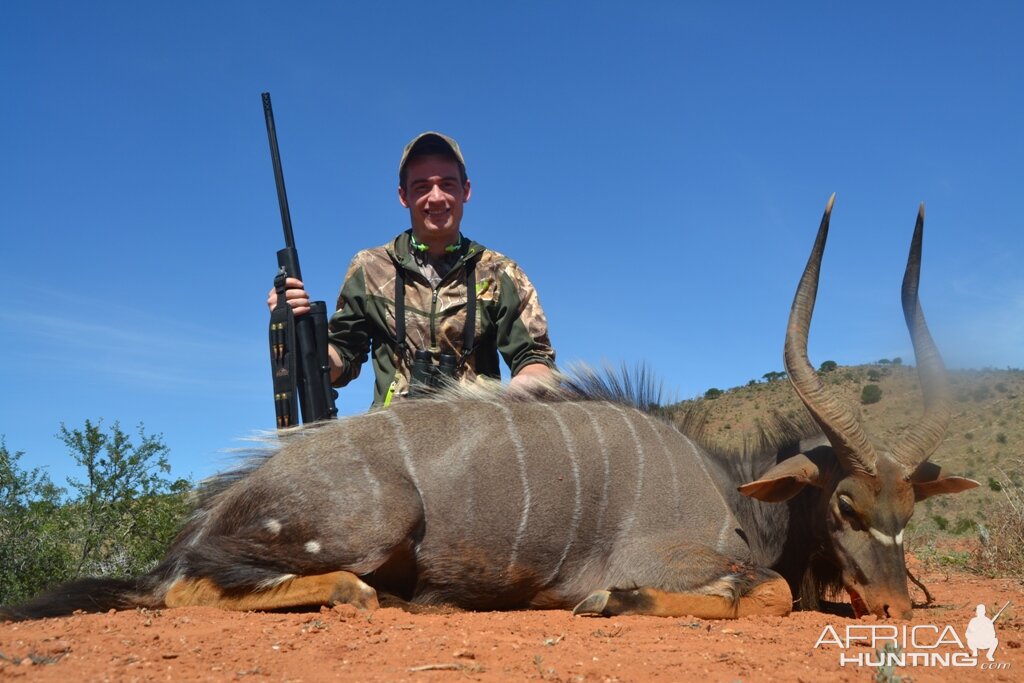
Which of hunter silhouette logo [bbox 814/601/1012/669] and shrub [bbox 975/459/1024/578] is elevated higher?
shrub [bbox 975/459/1024/578]

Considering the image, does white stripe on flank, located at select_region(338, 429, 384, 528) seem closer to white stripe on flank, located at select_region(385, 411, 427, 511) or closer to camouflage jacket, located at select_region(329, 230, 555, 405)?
white stripe on flank, located at select_region(385, 411, 427, 511)

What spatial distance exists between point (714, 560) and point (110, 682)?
8.47 ft

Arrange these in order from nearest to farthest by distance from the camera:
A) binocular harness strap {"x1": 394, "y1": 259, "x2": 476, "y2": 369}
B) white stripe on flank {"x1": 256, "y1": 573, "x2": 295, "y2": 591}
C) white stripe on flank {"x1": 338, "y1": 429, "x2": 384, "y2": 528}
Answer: white stripe on flank {"x1": 256, "y1": 573, "x2": 295, "y2": 591} → white stripe on flank {"x1": 338, "y1": 429, "x2": 384, "y2": 528} → binocular harness strap {"x1": 394, "y1": 259, "x2": 476, "y2": 369}

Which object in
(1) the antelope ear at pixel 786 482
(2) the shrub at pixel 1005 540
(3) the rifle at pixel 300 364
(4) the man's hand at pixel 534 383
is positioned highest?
(3) the rifle at pixel 300 364

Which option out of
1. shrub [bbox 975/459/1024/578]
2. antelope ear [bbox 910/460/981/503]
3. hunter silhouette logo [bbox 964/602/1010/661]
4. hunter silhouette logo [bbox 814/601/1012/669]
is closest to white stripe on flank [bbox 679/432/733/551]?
hunter silhouette logo [bbox 814/601/1012/669]

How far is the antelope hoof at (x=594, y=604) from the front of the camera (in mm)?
3941

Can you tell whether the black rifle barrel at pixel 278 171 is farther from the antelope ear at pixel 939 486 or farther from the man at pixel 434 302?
the antelope ear at pixel 939 486

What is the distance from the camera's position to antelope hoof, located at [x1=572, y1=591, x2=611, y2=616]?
3941mm

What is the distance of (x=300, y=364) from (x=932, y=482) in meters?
3.30

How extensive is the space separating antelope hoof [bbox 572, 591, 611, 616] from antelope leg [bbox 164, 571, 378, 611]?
88 centimetres

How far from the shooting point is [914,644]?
3363 mm

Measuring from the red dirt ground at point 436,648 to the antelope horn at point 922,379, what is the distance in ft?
2.53

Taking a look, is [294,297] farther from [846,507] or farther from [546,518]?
[846,507]

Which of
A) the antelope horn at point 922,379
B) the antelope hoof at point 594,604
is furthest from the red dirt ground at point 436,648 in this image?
the antelope horn at point 922,379
